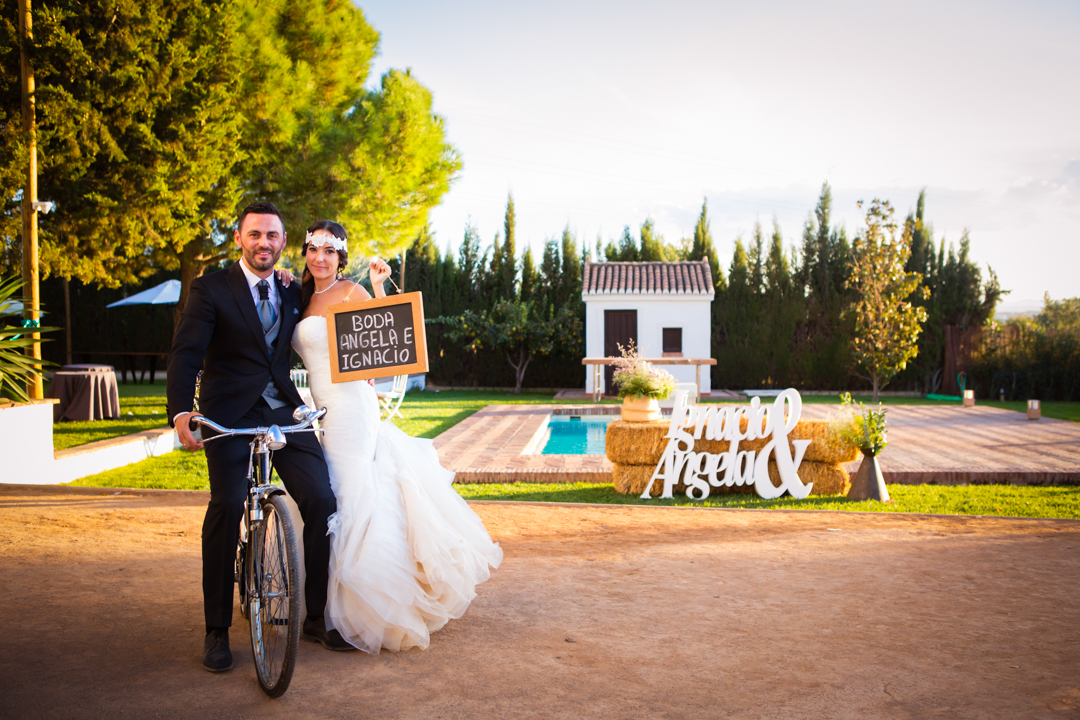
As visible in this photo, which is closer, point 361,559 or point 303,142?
point 361,559

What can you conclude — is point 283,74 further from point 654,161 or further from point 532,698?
point 654,161

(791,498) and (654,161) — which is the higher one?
(654,161)

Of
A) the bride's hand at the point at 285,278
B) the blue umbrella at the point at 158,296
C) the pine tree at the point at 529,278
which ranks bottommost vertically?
the bride's hand at the point at 285,278

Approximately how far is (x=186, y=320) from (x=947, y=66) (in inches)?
652

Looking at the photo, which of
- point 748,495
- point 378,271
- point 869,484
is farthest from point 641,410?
point 378,271

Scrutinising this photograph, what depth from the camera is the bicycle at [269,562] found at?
2.66 metres

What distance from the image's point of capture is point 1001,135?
16250 mm

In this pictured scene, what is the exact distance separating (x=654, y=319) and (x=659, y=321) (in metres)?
0.15

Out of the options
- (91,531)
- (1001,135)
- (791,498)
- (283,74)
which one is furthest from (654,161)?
(91,531)

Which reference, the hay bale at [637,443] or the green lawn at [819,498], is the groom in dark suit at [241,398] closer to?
the green lawn at [819,498]

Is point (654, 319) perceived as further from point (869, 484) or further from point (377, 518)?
point (377, 518)

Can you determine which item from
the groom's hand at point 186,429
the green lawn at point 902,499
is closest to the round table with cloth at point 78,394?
the green lawn at point 902,499

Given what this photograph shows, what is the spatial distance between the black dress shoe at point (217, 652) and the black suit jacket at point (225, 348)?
2.88 feet

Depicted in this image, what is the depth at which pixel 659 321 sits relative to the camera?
67.9 feet
